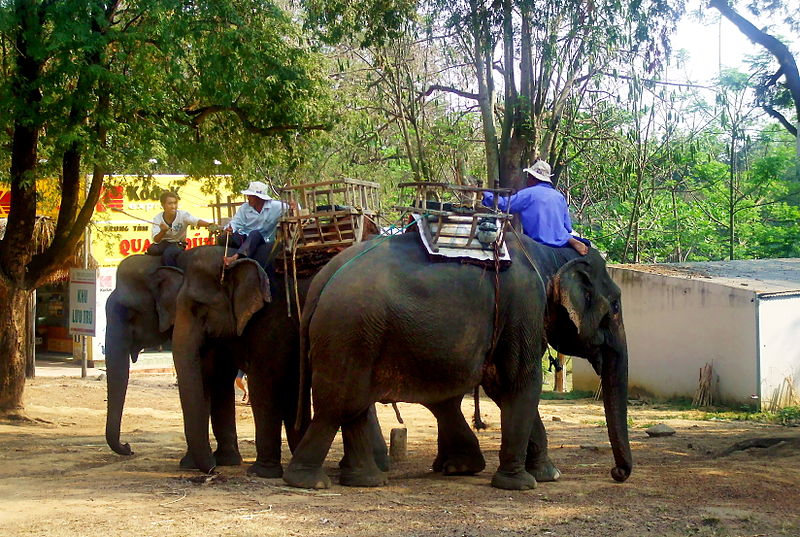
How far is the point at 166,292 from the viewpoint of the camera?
9992 millimetres

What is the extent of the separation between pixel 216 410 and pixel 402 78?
9.79m

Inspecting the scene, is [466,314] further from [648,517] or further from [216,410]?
[216,410]

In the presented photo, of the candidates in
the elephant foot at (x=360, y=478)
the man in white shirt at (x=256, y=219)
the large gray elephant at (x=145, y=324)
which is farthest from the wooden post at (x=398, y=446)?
the man in white shirt at (x=256, y=219)

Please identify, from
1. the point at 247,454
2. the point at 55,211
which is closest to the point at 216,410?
the point at 247,454

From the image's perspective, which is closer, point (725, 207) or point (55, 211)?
point (55, 211)

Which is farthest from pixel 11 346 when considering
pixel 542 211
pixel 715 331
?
pixel 715 331

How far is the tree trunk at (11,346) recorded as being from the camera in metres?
13.8

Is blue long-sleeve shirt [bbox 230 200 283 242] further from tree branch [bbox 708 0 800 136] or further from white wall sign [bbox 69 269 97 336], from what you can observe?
white wall sign [bbox 69 269 97 336]

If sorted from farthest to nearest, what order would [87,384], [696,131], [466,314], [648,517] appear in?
[696,131] < [87,384] < [466,314] < [648,517]

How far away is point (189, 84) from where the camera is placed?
13.4m

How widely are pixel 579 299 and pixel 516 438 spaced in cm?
128

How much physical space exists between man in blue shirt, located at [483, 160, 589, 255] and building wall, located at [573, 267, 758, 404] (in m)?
6.91

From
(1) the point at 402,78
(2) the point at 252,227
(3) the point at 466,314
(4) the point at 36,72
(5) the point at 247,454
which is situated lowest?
(5) the point at 247,454

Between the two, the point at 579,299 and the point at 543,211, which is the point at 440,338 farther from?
the point at 543,211
